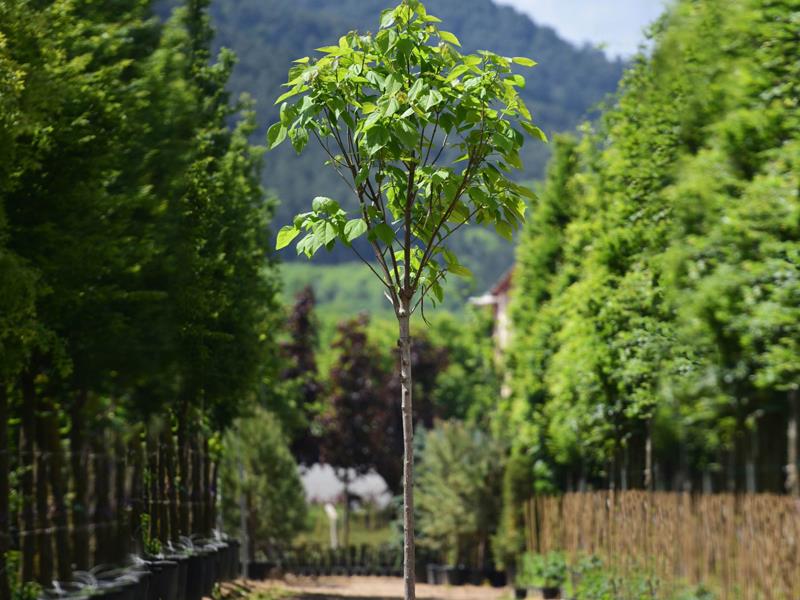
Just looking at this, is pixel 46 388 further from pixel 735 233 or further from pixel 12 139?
pixel 735 233

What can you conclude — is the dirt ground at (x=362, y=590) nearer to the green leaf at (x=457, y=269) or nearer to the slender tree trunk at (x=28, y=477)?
the slender tree trunk at (x=28, y=477)

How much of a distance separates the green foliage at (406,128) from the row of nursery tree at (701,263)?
1728mm

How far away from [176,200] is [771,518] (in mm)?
9427

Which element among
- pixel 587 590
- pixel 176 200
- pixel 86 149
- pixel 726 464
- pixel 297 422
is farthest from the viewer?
pixel 297 422

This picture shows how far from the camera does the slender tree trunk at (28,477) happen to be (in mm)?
14008

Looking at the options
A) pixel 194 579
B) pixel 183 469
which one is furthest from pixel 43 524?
pixel 183 469

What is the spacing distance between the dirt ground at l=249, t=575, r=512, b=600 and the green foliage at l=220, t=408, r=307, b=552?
65.5 inches

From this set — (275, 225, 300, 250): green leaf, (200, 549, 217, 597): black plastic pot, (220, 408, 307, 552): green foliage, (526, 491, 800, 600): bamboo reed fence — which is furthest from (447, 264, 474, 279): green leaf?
(220, 408, 307, 552): green foliage

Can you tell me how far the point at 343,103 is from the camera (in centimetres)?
1134

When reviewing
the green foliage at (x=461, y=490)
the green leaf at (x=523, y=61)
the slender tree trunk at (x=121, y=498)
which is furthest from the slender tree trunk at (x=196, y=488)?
the green foliage at (x=461, y=490)

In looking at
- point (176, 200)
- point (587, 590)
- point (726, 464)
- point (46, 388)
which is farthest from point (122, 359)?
point (587, 590)

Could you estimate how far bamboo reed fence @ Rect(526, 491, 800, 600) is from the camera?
11172 millimetres

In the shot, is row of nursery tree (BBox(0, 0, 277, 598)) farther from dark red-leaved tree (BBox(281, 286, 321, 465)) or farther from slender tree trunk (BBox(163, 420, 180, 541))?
dark red-leaved tree (BBox(281, 286, 321, 465))

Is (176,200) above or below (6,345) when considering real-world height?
above
